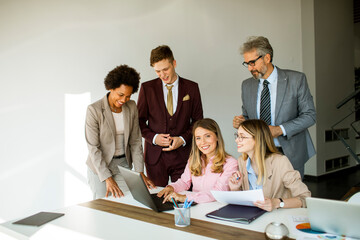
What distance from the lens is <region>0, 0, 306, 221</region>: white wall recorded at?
9.80 feet

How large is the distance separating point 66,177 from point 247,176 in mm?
1976

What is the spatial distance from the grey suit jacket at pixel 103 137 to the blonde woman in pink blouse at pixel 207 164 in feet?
1.51

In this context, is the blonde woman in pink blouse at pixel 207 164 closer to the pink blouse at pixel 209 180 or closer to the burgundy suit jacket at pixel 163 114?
the pink blouse at pixel 209 180

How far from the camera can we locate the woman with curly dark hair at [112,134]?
232 centimetres

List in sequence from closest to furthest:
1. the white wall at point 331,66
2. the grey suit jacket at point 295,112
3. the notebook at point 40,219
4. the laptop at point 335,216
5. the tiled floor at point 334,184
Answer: the laptop at point 335,216, the notebook at point 40,219, the grey suit jacket at point 295,112, the tiled floor at point 334,184, the white wall at point 331,66

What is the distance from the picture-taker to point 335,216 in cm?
128

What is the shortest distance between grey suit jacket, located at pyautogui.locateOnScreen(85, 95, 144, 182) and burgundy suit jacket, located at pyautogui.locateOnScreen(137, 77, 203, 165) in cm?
28

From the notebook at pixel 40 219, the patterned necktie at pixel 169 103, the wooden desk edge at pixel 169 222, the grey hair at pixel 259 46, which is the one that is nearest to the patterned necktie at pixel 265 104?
the grey hair at pixel 259 46

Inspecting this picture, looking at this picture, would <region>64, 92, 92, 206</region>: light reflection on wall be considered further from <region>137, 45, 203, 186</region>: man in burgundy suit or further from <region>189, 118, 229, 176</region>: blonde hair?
<region>189, 118, 229, 176</region>: blonde hair

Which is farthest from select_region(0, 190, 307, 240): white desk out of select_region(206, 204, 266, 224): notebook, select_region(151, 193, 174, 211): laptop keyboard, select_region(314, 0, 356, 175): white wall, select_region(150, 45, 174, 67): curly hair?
select_region(314, 0, 356, 175): white wall

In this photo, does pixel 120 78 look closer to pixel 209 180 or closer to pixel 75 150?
pixel 209 180

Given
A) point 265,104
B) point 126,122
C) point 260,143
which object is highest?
point 265,104

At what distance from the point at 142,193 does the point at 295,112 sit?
1.40 meters

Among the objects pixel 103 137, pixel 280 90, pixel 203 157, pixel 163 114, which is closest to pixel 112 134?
pixel 103 137
